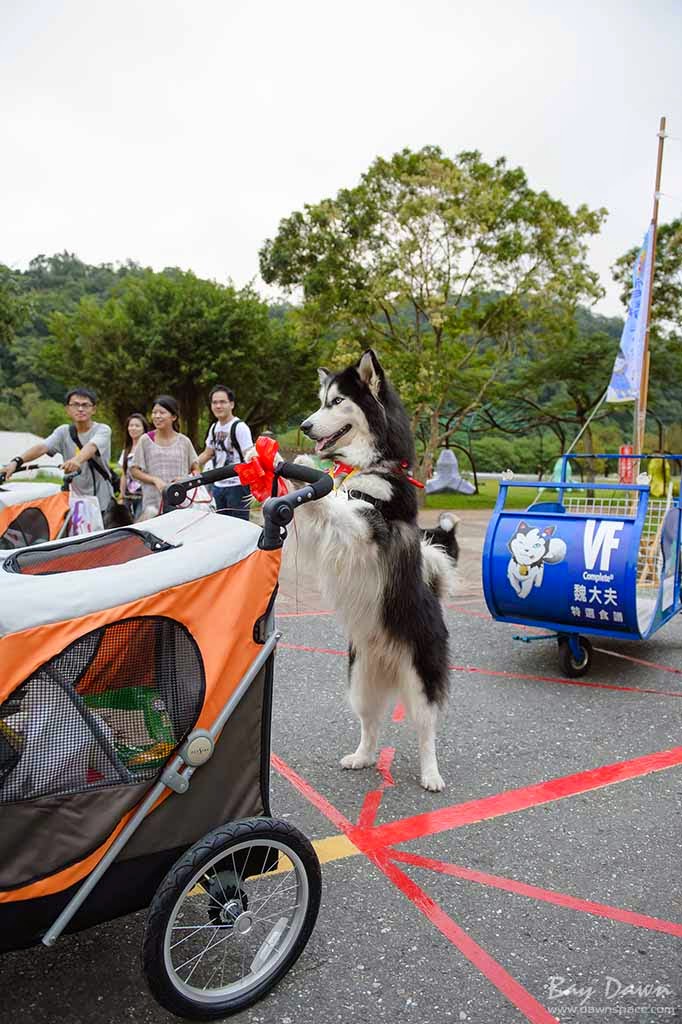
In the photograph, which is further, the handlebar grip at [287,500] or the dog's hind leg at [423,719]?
the dog's hind leg at [423,719]

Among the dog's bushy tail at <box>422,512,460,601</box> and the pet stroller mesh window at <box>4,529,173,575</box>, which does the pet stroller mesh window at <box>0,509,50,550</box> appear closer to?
the pet stroller mesh window at <box>4,529,173,575</box>

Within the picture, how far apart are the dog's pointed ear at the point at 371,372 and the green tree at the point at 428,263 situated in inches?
537

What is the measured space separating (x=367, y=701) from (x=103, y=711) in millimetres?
1876

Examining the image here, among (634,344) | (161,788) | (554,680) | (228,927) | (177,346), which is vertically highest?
(177,346)

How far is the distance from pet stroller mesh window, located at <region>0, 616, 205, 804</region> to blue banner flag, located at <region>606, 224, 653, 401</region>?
35.0ft

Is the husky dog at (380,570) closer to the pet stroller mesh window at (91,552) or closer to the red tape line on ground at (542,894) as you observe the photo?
the red tape line on ground at (542,894)

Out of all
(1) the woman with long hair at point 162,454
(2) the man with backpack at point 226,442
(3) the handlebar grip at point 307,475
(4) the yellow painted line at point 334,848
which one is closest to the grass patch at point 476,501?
(2) the man with backpack at point 226,442

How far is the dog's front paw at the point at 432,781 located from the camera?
11.0 feet

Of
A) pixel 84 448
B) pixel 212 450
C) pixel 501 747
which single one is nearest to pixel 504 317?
pixel 212 450

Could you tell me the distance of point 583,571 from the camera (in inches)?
179

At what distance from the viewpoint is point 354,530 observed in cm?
292

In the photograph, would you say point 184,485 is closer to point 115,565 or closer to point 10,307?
point 115,565

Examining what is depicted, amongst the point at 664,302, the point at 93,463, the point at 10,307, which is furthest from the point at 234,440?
the point at 664,302

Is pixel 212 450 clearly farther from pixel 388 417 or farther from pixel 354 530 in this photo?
pixel 354 530
